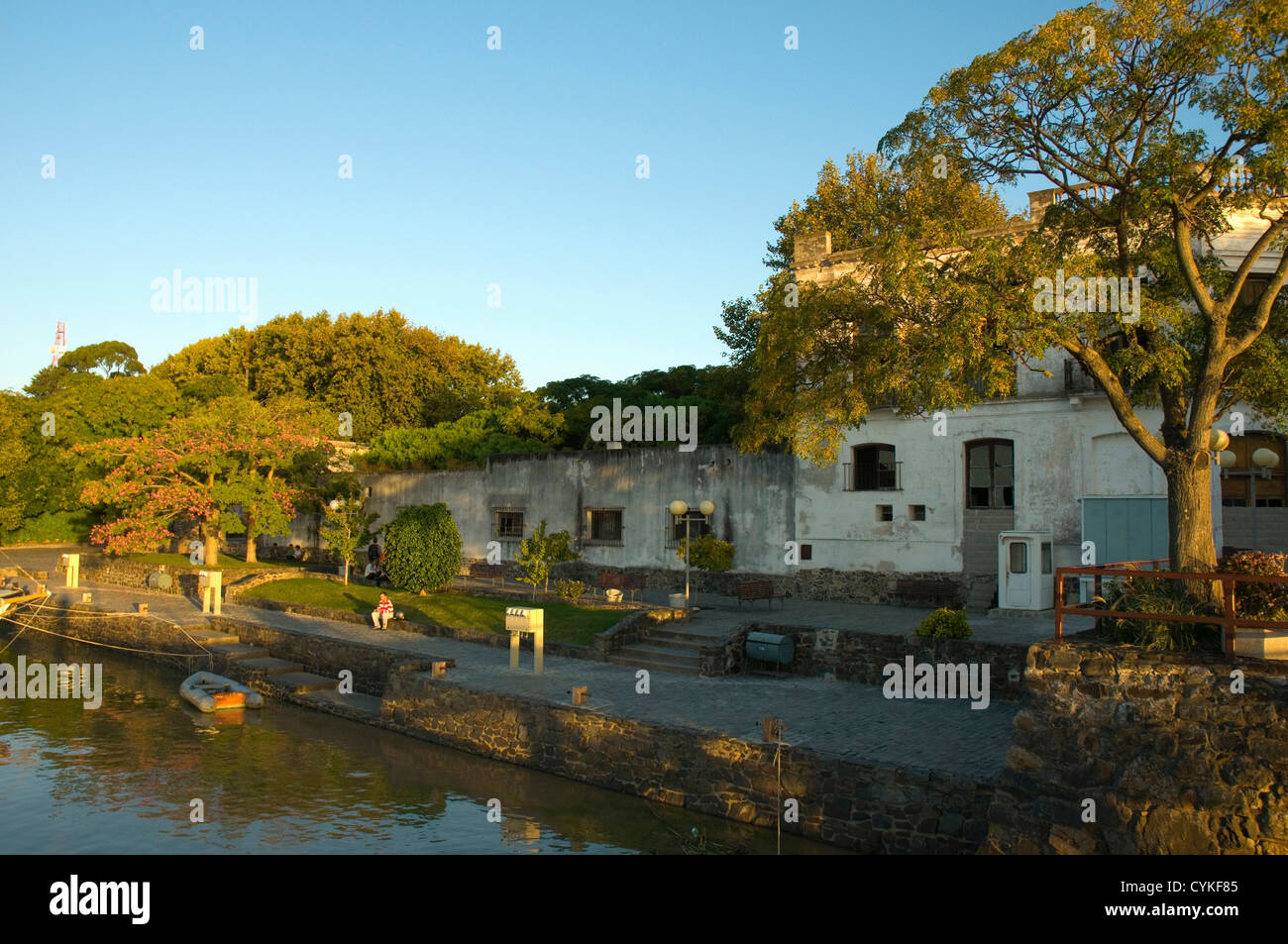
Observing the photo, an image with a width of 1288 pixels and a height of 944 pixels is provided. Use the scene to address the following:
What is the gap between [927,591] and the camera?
2088 centimetres

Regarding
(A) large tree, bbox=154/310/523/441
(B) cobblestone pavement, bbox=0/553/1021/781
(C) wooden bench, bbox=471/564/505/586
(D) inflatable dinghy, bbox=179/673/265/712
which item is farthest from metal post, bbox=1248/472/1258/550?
(A) large tree, bbox=154/310/523/441

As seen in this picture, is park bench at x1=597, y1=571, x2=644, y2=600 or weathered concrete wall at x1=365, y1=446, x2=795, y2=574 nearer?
park bench at x1=597, y1=571, x2=644, y2=600

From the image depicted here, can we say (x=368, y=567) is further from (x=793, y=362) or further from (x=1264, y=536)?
(x=1264, y=536)

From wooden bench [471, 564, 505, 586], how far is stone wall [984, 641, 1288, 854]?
2091 cm

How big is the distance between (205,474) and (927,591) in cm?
2506

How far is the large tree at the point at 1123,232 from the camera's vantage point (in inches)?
424

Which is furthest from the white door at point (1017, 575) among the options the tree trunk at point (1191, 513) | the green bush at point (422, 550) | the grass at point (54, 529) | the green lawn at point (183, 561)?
the grass at point (54, 529)

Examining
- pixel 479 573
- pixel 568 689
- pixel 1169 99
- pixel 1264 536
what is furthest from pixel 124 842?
pixel 1264 536

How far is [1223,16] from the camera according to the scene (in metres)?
10.8

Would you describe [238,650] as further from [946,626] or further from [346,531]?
[946,626]

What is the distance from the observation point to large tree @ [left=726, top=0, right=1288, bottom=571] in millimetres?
10766

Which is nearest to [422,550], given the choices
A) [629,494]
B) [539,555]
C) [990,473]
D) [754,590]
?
[539,555]

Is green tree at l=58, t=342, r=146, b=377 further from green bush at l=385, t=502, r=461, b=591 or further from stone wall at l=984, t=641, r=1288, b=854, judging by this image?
stone wall at l=984, t=641, r=1288, b=854

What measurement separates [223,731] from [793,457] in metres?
14.9
